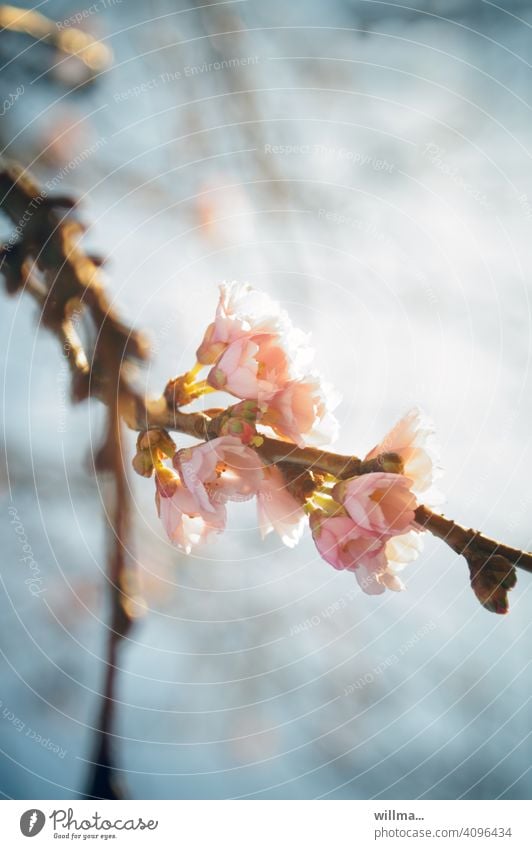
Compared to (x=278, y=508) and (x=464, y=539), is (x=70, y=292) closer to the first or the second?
(x=278, y=508)

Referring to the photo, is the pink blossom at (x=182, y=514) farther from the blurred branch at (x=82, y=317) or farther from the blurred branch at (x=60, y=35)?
the blurred branch at (x=60, y=35)

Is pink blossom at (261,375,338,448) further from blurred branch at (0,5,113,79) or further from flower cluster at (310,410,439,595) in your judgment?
blurred branch at (0,5,113,79)

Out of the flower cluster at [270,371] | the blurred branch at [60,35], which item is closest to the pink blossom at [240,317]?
the flower cluster at [270,371]

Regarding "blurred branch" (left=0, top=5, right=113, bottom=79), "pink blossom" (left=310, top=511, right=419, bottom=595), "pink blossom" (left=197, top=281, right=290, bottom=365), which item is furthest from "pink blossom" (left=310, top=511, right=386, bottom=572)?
"blurred branch" (left=0, top=5, right=113, bottom=79)

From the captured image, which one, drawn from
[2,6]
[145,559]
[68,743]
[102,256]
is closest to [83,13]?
[2,6]

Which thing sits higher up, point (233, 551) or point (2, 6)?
point (2, 6)

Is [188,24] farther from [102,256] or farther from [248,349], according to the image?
[248,349]

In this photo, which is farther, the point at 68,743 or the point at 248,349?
the point at 68,743
